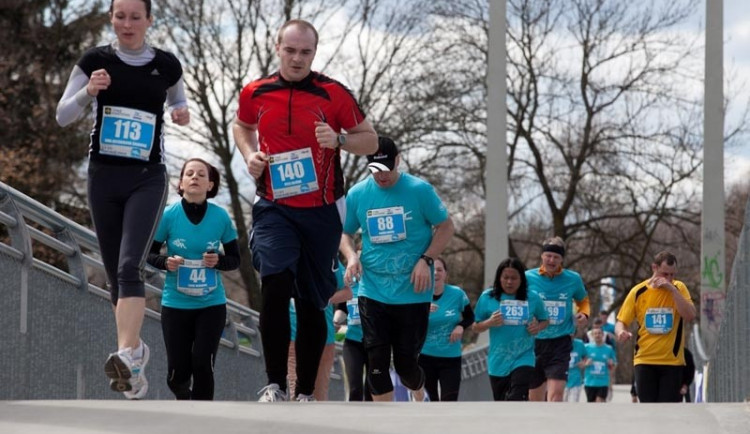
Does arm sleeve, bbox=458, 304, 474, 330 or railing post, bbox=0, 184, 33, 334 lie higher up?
railing post, bbox=0, 184, 33, 334

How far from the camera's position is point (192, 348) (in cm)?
962

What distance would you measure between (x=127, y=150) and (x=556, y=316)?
680 centimetres

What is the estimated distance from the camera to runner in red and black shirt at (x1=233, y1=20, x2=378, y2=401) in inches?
292

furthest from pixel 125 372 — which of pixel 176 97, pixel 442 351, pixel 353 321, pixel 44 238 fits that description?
pixel 442 351

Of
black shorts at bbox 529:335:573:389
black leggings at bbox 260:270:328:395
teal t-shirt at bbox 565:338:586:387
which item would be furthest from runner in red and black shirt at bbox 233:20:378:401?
teal t-shirt at bbox 565:338:586:387

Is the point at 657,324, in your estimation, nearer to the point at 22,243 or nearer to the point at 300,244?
the point at 22,243

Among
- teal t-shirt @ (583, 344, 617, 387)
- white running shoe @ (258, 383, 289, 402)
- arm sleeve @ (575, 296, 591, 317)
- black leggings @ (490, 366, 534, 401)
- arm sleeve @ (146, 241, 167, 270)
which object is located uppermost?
arm sleeve @ (146, 241, 167, 270)

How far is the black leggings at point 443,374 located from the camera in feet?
41.4

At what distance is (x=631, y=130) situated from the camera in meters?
33.0

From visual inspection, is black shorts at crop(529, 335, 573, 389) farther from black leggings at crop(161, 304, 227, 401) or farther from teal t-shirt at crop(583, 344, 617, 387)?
teal t-shirt at crop(583, 344, 617, 387)

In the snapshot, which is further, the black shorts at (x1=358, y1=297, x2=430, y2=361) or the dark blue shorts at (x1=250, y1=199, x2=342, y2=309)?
the black shorts at (x1=358, y1=297, x2=430, y2=361)

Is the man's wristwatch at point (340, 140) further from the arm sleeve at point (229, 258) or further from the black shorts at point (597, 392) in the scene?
the black shorts at point (597, 392)

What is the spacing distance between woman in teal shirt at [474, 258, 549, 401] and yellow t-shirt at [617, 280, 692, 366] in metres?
0.83

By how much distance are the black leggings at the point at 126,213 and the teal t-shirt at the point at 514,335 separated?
5633 millimetres
